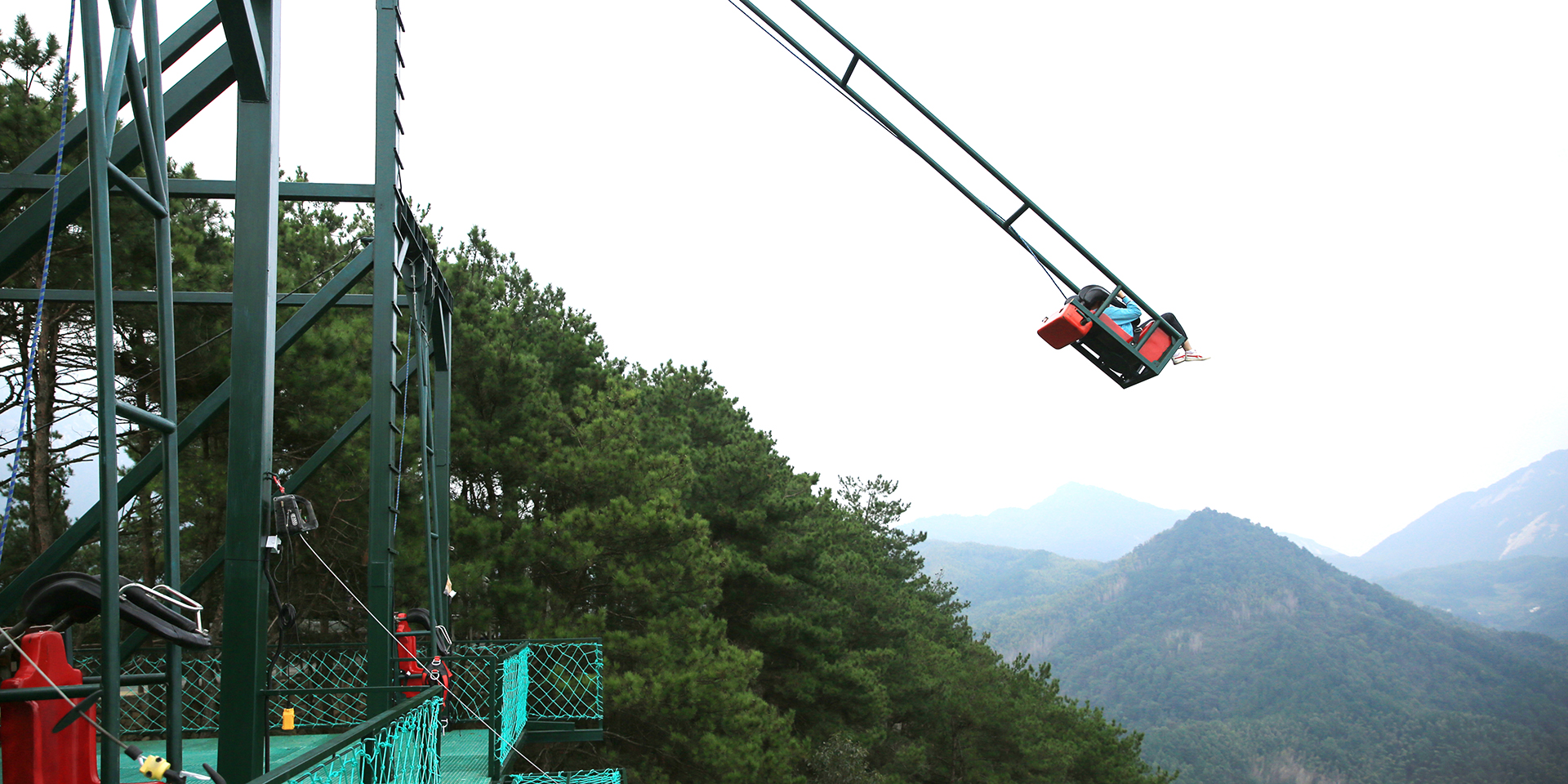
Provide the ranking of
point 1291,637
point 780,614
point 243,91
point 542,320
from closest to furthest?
point 243,91 → point 542,320 → point 780,614 → point 1291,637

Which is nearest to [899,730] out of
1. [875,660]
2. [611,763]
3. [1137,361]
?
[875,660]

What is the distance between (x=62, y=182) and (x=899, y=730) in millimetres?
29160

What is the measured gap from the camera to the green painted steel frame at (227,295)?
11.5ft

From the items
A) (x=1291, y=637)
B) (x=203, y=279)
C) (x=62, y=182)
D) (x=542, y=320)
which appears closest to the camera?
(x=62, y=182)

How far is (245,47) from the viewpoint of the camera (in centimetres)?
470

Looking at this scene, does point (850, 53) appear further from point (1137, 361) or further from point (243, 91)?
point (243, 91)

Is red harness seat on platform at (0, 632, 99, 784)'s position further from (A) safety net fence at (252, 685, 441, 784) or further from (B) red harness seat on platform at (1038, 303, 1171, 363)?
(B) red harness seat on platform at (1038, 303, 1171, 363)

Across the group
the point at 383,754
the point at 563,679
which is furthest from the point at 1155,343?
the point at 563,679

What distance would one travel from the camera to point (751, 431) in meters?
26.0

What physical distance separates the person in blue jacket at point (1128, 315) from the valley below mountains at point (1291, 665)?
86893 mm

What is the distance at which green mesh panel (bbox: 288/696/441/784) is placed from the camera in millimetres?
3801

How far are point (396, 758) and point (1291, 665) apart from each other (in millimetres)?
148094

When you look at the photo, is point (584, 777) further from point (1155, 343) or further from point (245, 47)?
point (245, 47)

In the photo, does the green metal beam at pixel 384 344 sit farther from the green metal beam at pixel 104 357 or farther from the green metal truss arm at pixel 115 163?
the green metal beam at pixel 104 357
